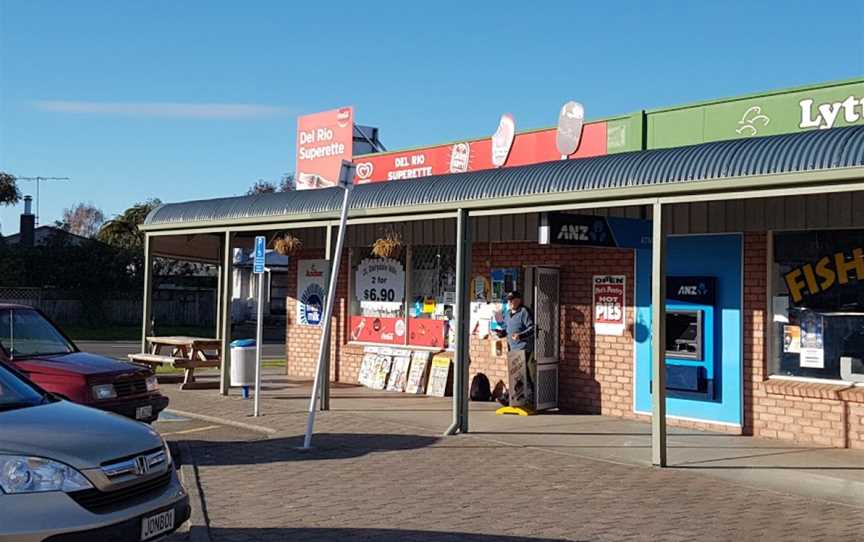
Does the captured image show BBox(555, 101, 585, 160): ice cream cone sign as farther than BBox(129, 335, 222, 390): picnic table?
No

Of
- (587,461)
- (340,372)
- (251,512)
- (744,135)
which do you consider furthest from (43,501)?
(340,372)

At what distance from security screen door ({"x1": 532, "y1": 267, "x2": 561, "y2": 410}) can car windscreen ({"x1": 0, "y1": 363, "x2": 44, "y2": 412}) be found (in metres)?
8.75

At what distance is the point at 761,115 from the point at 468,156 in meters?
5.55

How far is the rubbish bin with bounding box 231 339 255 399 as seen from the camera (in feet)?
53.1

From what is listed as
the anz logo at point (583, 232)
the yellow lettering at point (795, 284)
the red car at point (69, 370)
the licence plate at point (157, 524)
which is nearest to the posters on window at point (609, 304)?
the anz logo at point (583, 232)

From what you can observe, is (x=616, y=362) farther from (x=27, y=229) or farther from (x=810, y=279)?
(x=27, y=229)

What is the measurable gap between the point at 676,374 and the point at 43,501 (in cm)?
942

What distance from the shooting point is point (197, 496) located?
870cm

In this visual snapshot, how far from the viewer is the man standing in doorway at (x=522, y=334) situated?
14.2 m

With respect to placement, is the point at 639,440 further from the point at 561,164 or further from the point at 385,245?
the point at 385,245

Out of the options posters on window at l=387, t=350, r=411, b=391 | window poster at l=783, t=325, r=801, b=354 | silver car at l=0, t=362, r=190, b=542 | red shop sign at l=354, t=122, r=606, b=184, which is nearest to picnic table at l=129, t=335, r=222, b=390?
posters on window at l=387, t=350, r=411, b=391

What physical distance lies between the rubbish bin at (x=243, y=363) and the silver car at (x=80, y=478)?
9498mm

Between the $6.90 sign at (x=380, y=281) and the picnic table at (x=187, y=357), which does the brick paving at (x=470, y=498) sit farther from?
the $6.90 sign at (x=380, y=281)

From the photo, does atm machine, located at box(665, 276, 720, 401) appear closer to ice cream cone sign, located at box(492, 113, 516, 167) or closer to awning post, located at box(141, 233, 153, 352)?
ice cream cone sign, located at box(492, 113, 516, 167)
